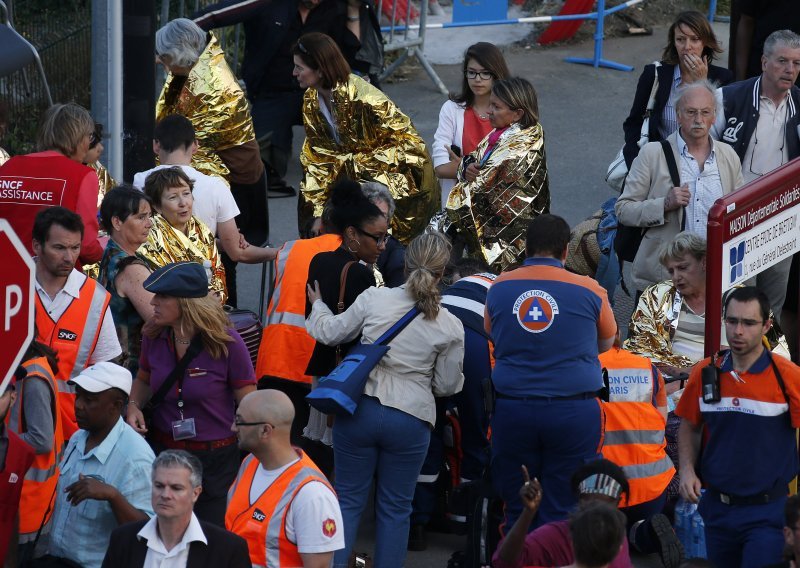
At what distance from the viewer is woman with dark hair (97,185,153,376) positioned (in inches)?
260

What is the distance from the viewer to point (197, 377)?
238 inches

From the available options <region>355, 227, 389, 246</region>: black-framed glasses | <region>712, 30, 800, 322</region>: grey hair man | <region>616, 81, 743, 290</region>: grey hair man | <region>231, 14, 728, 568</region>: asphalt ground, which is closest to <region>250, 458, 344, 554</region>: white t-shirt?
<region>355, 227, 389, 246</region>: black-framed glasses

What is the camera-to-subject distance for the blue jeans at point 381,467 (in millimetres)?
6305

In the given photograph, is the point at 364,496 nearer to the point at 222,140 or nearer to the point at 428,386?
the point at 428,386

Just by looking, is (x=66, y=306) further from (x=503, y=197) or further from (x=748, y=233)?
(x=748, y=233)

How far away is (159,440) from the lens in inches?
244

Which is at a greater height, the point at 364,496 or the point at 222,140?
the point at 222,140

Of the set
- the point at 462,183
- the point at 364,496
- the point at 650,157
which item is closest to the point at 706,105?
the point at 650,157

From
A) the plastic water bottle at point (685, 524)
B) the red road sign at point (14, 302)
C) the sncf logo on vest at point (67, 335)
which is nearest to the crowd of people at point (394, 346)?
the sncf logo on vest at point (67, 335)

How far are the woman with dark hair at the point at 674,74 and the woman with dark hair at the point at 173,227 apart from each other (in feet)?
9.79

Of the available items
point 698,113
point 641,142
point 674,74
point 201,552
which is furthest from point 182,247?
point 674,74

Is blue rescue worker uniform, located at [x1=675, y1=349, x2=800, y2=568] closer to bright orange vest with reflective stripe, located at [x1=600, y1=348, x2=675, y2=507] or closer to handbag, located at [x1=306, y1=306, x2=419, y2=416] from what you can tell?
bright orange vest with reflective stripe, located at [x1=600, y1=348, x2=675, y2=507]

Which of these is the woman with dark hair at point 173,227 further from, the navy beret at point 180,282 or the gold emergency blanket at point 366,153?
the gold emergency blanket at point 366,153

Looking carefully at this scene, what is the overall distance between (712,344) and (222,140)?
3781 mm
